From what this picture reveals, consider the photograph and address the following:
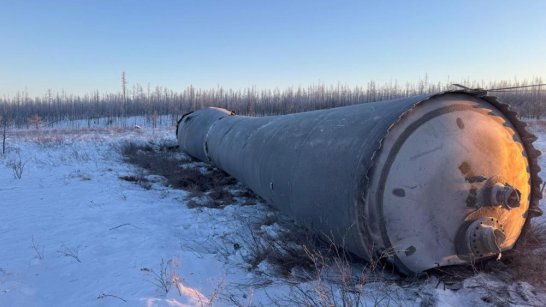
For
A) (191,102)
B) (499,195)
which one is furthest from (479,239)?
(191,102)

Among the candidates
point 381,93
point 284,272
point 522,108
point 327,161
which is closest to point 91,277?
point 284,272

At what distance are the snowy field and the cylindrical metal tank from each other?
306 millimetres

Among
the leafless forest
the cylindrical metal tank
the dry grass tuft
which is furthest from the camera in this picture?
the leafless forest

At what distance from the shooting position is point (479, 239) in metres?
2.75

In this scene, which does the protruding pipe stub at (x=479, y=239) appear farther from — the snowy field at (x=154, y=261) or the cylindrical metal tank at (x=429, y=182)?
the snowy field at (x=154, y=261)

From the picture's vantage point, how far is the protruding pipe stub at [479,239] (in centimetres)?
271

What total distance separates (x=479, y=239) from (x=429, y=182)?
532 millimetres

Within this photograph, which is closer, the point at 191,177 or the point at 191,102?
the point at 191,177

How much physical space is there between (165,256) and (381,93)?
46.7 m

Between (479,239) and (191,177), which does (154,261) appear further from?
(191,177)

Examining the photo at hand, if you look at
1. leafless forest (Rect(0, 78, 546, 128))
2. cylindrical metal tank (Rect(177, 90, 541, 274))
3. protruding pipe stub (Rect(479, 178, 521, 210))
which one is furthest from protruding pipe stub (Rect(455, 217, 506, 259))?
leafless forest (Rect(0, 78, 546, 128))

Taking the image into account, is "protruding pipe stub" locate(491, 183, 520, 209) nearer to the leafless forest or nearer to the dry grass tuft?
the dry grass tuft

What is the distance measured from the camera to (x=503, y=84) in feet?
174

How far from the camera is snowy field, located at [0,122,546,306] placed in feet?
9.08
